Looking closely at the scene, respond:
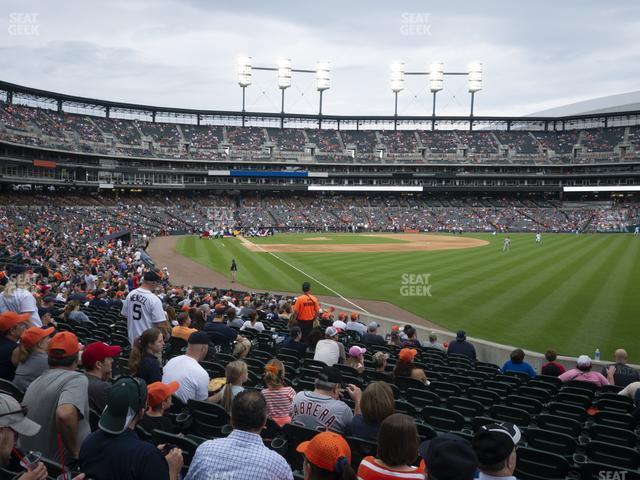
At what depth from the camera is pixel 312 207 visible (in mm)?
93125

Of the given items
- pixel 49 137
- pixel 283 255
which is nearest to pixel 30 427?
pixel 283 255

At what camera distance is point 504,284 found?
1169 inches

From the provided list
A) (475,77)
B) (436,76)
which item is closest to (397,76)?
(436,76)

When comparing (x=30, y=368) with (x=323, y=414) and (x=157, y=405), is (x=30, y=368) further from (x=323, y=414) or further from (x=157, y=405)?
(x=323, y=414)

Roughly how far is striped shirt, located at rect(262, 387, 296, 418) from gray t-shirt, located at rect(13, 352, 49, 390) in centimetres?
258

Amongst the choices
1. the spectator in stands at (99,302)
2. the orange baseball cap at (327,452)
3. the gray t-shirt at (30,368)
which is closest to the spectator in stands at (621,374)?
the orange baseball cap at (327,452)

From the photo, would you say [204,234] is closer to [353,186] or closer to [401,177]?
[353,186]

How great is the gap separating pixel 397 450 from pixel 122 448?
1.88m

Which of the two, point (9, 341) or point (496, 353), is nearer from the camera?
point (9, 341)

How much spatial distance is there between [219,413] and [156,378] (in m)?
1.21

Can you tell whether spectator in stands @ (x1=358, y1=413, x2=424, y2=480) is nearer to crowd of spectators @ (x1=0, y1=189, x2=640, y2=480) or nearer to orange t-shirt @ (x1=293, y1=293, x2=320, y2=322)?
crowd of spectators @ (x1=0, y1=189, x2=640, y2=480)

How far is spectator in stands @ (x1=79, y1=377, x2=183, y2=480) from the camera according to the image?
3.45m

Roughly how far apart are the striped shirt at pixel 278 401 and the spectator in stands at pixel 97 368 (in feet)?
5.79

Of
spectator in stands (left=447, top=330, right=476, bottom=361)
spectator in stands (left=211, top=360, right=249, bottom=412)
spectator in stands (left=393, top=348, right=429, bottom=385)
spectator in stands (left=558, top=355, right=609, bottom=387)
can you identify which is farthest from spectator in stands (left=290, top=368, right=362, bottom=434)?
spectator in stands (left=447, top=330, right=476, bottom=361)
